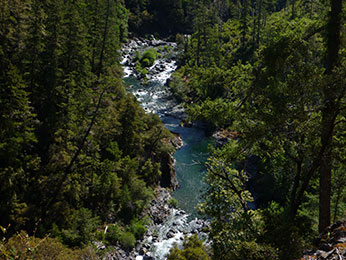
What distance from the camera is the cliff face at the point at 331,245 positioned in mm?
5898

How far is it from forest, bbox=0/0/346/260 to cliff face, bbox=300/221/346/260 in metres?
0.14

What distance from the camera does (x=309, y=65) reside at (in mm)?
7453

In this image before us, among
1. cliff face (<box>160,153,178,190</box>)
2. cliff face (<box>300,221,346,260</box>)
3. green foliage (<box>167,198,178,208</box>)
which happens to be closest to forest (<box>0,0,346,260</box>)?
cliff face (<box>300,221,346,260</box>)

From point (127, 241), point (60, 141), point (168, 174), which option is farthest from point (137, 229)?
point (60, 141)

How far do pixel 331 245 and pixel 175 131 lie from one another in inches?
1391

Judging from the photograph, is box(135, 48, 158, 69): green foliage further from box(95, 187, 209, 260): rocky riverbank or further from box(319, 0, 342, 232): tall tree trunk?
box(319, 0, 342, 232): tall tree trunk

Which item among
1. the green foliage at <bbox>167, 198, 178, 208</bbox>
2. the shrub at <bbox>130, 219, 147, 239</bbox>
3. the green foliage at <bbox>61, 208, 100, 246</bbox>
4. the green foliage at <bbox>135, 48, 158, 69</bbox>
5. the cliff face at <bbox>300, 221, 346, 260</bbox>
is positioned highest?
the green foliage at <bbox>135, 48, 158, 69</bbox>

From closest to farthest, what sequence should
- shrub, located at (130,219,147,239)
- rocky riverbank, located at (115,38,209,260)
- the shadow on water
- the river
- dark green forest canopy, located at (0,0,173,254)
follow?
1. dark green forest canopy, located at (0,0,173,254)
2. rocky riverbank, located at (115,38,209,260)
3. shrub, located at (130,219,147,239)
4. the river
5. the shadow on water

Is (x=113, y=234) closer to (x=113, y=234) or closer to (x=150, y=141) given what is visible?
(x=113, y=234)

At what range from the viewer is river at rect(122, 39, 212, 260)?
25.5 meters

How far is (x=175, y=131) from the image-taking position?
41.7m

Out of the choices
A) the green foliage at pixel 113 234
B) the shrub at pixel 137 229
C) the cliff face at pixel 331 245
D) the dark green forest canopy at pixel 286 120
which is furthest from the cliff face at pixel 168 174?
the cliff face at pixel 331 245

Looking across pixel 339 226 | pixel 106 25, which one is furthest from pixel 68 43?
pixel 339 226

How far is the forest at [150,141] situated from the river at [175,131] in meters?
1.89
